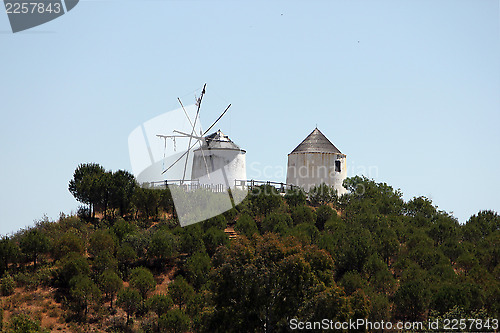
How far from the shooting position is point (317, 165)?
39625 mm

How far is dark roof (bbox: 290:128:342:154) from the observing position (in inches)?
1576

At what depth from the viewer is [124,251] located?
26.5 meters

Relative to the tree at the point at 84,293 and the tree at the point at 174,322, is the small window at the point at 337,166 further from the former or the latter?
the tree at the point at 174,322

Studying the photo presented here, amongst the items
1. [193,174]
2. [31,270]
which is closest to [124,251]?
[31,270]

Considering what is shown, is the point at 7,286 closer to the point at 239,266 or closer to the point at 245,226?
the point at 245,226

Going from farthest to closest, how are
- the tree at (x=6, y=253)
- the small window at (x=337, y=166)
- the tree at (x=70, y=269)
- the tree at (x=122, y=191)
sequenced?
the small window at (x=337, y=166)
the tree at (x=122, y=191)
the tree at (x=6, y=253)
the tree at (x=70, y=269)

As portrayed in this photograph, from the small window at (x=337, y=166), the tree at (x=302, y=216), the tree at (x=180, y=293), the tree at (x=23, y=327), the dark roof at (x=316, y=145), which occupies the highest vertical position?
the dark roof at (x=316, y=145)

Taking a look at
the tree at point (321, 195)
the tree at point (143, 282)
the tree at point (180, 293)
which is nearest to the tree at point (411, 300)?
the tree at point (180, 293)

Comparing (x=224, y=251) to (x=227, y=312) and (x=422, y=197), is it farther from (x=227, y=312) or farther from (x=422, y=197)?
(x=422, y=197)

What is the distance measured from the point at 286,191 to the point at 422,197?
944 cm

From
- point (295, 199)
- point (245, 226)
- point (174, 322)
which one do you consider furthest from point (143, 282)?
point (295, 199)

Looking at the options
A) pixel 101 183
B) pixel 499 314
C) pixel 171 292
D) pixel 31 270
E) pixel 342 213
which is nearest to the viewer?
pixel 499 314

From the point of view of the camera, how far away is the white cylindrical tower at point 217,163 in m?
37.2

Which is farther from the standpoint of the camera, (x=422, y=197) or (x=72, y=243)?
(x=422, y=197)
